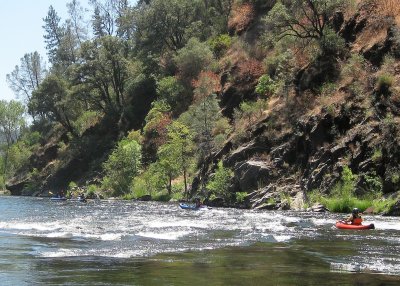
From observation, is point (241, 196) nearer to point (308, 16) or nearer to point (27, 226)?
point (27, 226)

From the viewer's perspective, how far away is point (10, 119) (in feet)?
352

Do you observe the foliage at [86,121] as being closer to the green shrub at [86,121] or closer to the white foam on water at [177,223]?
the green shrub at [86,121]

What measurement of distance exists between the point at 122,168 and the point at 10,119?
52.3 metres

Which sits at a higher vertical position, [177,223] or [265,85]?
[265,85]

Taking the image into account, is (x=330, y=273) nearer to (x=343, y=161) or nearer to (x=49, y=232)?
(x=49, y=232)

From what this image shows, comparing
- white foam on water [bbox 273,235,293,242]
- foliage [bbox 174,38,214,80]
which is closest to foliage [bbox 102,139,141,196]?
foliage [bbox 174,38,214,80]

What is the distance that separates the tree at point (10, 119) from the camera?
106 meters

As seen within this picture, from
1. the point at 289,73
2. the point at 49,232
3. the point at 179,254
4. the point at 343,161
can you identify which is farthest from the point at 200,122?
the point at 179,254

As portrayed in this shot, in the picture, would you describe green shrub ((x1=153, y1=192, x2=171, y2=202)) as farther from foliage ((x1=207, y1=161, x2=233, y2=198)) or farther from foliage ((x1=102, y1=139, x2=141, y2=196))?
foliage ((x1=207, y1=161, x2=233, y2=198))

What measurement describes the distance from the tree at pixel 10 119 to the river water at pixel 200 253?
266 feet

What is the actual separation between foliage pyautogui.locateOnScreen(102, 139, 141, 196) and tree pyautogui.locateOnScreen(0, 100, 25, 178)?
47627 millimetres

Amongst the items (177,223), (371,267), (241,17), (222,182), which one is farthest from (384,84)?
(241,17)

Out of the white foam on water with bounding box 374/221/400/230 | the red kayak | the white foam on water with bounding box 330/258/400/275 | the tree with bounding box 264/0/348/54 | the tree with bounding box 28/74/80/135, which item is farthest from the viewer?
the tree with bounding box 28/74/80/135

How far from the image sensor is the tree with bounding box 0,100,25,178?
10606cm
